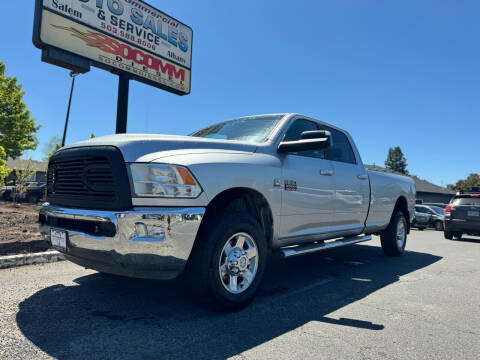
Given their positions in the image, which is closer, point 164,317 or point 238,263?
point 164,317

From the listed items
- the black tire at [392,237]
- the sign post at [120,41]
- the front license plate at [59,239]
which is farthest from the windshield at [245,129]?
the sign post at [120,41]

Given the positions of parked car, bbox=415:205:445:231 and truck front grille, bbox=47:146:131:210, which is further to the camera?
parked car, bbox=415:205:445:231

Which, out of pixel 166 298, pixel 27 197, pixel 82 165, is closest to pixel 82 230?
pixel 82 165

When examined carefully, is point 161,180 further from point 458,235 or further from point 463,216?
point 458,235

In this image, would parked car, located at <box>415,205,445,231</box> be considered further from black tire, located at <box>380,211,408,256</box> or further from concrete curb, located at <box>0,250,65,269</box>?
concrete curb, located at <box>0,250,65,269</box>

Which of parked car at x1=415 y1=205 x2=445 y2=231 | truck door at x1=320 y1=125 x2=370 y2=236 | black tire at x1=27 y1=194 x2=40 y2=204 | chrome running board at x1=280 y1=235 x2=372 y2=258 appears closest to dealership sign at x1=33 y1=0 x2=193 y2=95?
truck door at x1=320 y1=125 x2=370 y2=236

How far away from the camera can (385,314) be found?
125 inches

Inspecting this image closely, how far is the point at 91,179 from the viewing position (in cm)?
287

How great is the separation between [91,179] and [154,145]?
1.89 feet

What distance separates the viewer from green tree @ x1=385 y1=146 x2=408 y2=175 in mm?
81438

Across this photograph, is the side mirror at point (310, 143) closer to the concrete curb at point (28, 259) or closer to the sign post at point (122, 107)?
the concrete curb at point (28, 259)

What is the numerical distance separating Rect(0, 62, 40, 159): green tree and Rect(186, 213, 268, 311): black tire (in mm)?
27606

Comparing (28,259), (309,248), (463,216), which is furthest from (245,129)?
(463,216)

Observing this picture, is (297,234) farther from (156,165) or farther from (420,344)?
(156,165)
